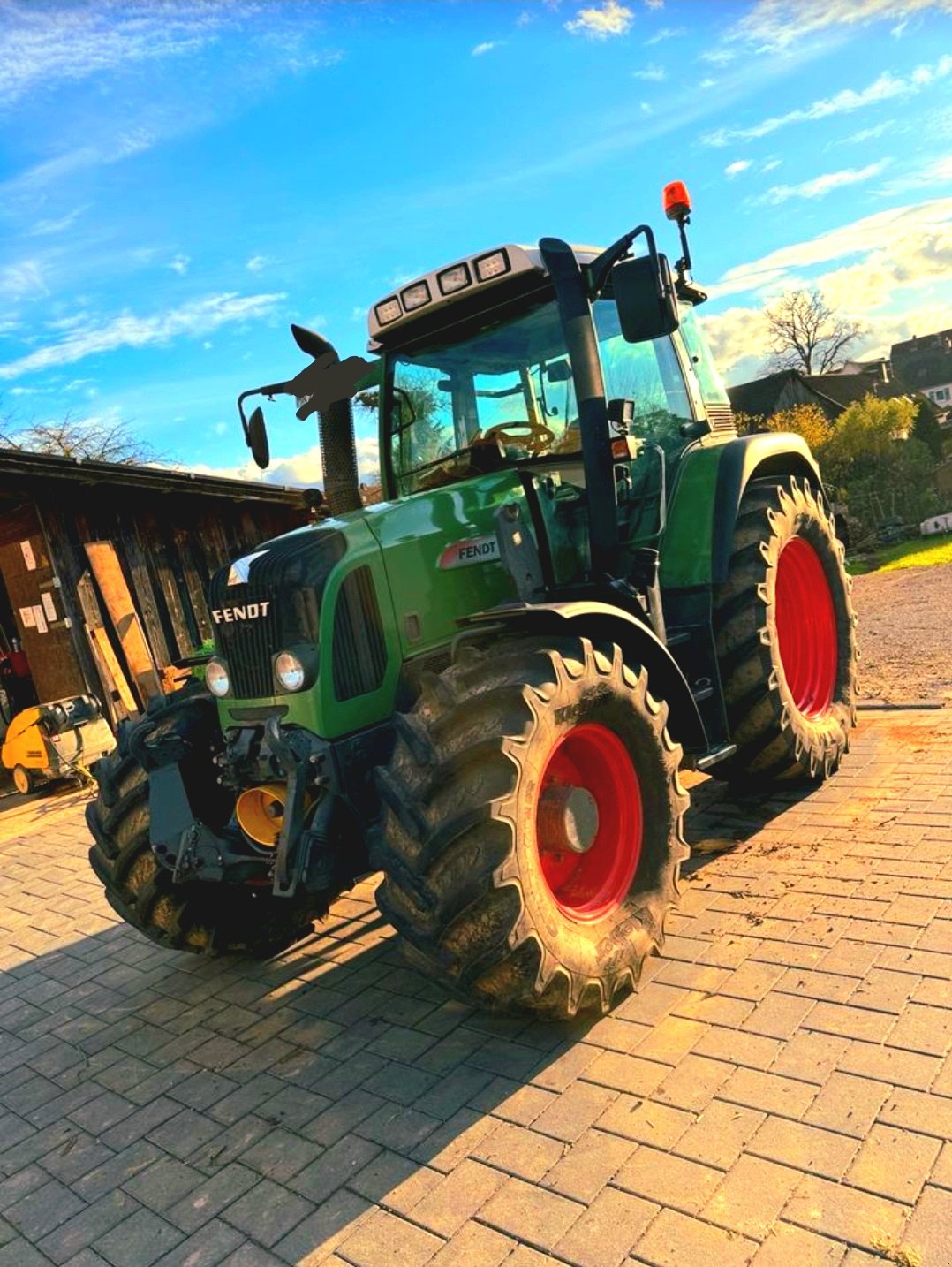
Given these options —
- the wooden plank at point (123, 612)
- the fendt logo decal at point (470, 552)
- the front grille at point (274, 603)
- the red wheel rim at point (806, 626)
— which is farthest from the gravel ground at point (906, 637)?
the wooden plank at point (123, 612)

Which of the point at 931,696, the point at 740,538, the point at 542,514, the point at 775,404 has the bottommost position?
the point at 931,696

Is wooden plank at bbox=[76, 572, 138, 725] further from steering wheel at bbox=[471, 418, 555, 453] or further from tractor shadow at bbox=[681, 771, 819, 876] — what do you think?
steering wheel at bbox=[471, 418, 555, 453]

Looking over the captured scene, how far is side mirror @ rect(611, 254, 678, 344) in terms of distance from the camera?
3.32m

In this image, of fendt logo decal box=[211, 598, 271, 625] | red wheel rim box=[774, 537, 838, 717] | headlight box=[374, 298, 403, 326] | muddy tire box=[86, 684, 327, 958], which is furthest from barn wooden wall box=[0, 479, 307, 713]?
red wheel rim box=[774, 537, 838, 717]

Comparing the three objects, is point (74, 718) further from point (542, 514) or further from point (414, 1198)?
point (414, 1198)

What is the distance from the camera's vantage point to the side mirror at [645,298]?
3.32 meters

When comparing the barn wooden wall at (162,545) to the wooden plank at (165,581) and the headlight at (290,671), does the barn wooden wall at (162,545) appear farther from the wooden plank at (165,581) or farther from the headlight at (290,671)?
the headlight at (290,671)

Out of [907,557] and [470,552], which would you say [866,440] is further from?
[470,552]

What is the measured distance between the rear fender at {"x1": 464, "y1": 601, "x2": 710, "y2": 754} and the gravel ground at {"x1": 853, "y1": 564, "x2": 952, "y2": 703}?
3033 millimetres

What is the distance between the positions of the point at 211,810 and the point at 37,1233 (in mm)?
1535

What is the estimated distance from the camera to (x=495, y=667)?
292cm

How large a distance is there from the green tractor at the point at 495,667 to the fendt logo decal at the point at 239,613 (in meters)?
0.01

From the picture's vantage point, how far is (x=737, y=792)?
193 inches

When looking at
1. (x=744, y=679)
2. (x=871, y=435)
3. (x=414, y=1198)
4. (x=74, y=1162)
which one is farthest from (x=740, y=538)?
(x=871, y=435)
